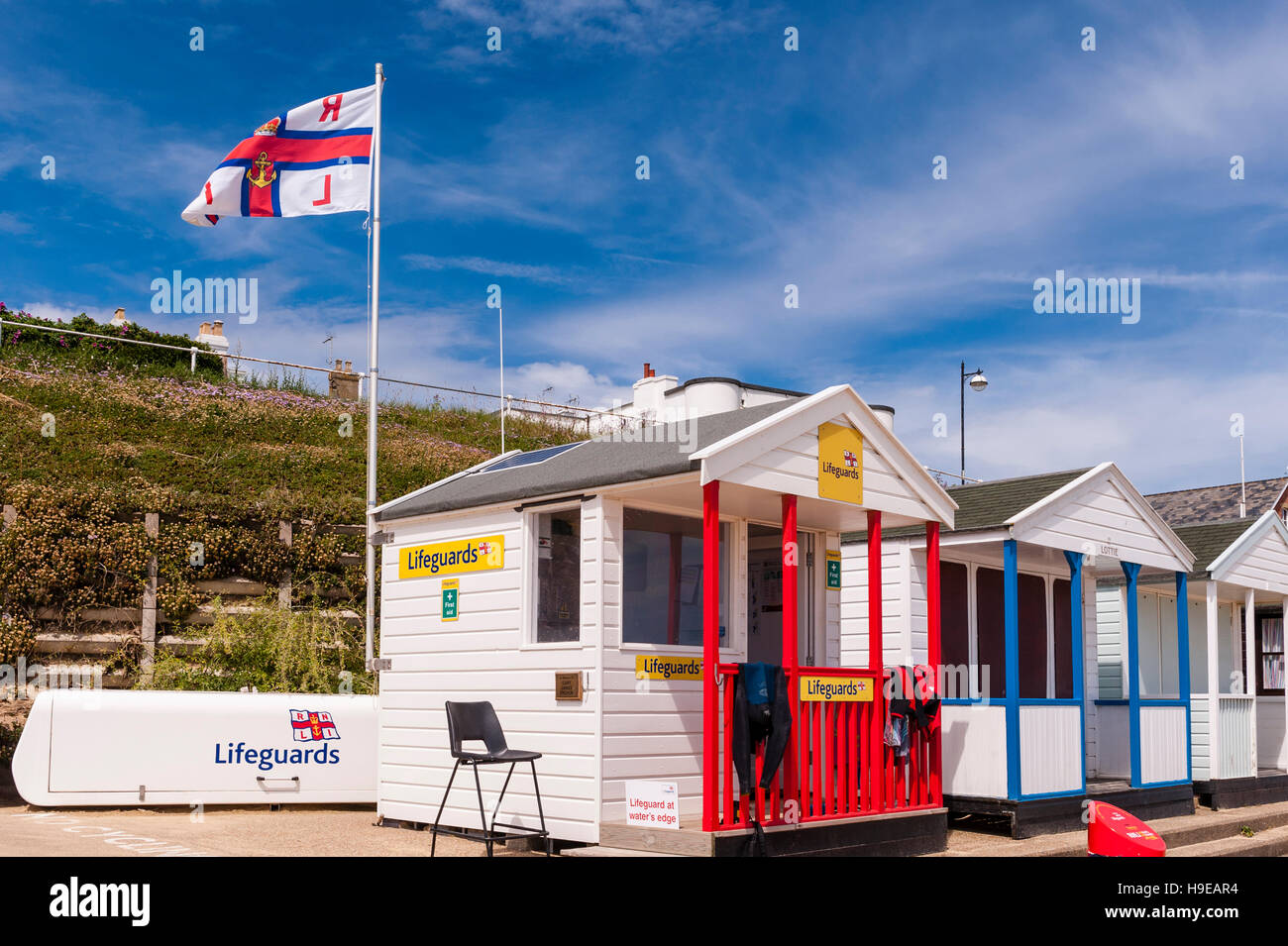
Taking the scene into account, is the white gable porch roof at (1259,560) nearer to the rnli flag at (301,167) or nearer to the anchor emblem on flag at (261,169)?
the rnli flag at (301,167)

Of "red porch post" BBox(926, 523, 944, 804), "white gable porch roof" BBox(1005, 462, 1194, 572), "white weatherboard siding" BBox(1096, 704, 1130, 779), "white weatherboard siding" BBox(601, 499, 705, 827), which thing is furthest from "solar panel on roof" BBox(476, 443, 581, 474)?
"white weatherboard siding" BBox(1096, 704, 1130, 779)

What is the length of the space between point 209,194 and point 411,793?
8699 millimetres

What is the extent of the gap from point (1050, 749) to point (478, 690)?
5338mm

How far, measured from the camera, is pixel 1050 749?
10680mm

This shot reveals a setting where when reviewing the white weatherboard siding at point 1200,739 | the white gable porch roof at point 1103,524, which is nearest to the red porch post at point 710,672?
the white gable porch roof at point 1103,524

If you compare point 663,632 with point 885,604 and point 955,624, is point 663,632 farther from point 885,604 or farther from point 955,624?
point 955,624

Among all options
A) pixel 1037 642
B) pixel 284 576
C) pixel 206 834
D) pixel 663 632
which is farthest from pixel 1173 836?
pixel 284 576

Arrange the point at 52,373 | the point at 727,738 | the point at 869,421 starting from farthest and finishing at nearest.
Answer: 1. the point at 52,373
2. the point at 869,421
3. the point at 727,738

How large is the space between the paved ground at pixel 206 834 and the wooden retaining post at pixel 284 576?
169 inches

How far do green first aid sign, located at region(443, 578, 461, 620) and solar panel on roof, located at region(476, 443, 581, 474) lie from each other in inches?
48.6

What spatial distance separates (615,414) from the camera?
1046 inches

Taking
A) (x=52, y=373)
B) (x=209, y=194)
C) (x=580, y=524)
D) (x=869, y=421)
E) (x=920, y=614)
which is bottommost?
(x=920, y=614)

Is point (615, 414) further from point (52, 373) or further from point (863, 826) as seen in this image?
point (863, 826)
